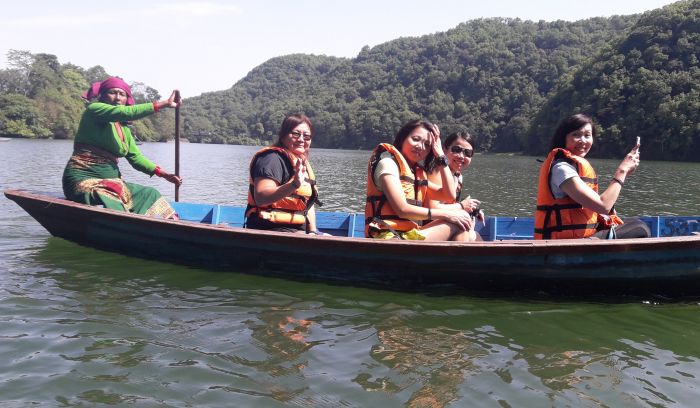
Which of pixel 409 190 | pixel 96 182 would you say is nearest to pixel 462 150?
pixel 409 190

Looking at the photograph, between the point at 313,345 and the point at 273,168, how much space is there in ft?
6.46

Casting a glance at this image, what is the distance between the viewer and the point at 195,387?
3633 millimetres

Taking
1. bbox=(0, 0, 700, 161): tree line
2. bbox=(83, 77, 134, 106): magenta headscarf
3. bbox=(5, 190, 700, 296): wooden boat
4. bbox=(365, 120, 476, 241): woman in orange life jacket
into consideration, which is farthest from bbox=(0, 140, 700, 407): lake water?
bbox=(0, 0, 700, 161): tree line

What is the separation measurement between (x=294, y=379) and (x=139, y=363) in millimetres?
1073

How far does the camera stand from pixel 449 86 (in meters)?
112

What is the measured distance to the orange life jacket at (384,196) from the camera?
17.9ft

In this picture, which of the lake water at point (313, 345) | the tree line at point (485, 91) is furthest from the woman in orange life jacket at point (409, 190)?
the tree line at point (485, 91)

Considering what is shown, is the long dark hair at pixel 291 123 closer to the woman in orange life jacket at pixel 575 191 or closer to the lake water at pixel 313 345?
the lake water at pixel 313 345

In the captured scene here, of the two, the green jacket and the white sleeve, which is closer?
the white sleeve

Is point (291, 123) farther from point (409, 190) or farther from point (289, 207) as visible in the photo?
point (409, 190)

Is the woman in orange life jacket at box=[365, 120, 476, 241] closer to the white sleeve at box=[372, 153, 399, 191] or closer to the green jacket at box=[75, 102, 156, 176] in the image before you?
the white sleeve at box=[372, 153, 399, 191]

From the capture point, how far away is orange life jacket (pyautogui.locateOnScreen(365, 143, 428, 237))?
5.45 metres

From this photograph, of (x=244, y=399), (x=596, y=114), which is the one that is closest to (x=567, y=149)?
(x=244, y=399)

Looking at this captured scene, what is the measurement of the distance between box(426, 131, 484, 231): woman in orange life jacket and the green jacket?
11.5 feet
